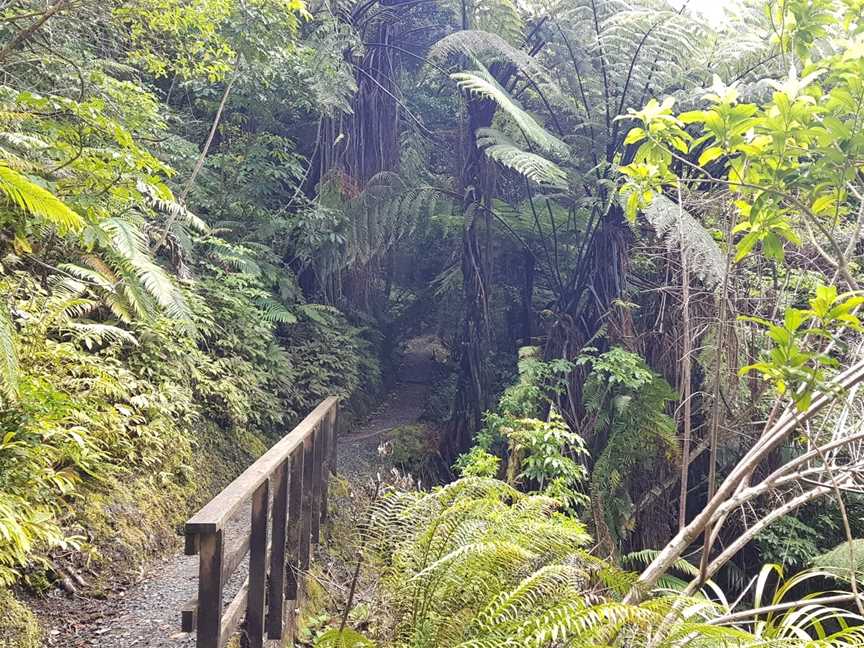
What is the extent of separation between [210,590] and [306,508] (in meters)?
1.46

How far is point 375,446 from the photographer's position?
22.6 feet

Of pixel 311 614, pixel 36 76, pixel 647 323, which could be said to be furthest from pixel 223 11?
pixel 647 323

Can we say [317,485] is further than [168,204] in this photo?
No

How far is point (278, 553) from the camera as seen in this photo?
8.40ft

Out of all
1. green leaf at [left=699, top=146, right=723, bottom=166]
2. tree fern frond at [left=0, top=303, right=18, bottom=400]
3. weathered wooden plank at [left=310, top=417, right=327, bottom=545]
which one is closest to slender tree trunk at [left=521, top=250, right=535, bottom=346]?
weathered wooden plank at [left=310, top=417, right=327, bottom=545]

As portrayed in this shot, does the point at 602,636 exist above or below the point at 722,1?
below

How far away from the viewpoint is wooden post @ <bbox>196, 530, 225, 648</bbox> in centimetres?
174

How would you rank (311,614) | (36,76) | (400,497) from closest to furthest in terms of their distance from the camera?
(400,497) < (311,614) < (36,76)

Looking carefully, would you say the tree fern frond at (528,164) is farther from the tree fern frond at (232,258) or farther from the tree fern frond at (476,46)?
the tree fern frond at (232,258)

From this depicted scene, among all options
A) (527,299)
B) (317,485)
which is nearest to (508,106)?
(527,299)

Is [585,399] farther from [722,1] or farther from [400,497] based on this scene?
[722,1]

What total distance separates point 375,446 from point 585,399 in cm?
248

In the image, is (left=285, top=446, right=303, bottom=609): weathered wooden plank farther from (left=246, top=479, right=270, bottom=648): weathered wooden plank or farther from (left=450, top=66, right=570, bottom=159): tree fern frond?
(left=450, top=66, right=570, bottom=159): tree fern frond

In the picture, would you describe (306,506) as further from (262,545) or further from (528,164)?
(528,164)
